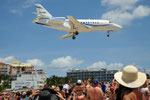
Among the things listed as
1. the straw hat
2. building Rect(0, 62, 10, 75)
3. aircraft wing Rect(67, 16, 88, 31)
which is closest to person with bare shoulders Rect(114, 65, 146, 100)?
the straw hat

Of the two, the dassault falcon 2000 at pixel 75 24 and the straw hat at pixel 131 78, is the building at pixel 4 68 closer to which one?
the dassault falcon 2000 at pixel 75 24

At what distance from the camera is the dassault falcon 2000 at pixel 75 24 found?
123ft

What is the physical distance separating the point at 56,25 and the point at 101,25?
8309 millimetres

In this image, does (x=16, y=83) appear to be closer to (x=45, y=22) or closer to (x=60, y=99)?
(x=45, y=22)

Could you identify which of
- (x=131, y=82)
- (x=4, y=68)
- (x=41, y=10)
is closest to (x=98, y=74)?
(x=4, y=68)

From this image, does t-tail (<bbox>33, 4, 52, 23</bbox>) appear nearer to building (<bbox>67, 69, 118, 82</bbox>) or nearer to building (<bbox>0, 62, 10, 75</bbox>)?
building (<bbox>0, 62, 10, 75</bbox>)

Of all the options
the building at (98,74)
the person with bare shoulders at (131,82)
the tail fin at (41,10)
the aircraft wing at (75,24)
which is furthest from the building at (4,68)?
the person with bare shoulders at (131,82)

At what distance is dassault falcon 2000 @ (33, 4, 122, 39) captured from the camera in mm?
37406

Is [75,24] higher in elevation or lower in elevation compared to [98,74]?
higher

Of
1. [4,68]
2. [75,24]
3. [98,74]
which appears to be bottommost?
[98,74]

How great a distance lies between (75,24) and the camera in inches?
1490

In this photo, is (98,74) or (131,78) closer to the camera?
(131,78)

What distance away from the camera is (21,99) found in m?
9.70

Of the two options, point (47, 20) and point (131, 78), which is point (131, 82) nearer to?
point (131, 78)
